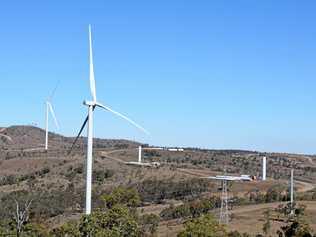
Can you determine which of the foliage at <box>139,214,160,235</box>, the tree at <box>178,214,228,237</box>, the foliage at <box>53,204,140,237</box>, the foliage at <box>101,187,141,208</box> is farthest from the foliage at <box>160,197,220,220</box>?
the foliage at <box>53,204,140,237</box>

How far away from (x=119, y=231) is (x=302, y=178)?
380 feet

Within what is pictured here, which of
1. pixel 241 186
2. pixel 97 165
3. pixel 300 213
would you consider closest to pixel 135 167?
pixel 97 165

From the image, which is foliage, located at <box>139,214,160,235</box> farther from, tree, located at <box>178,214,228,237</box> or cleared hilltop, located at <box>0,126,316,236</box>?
tree, located at <box>178,214,228,237</box>

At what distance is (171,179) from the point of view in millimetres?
132125

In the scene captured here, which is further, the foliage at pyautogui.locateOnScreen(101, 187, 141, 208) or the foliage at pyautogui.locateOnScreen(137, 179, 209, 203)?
the foliage at pyautogui.locateOnScreen(137, 179, 209, 203)

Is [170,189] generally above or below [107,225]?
below

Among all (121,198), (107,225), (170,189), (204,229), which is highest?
(107,225)

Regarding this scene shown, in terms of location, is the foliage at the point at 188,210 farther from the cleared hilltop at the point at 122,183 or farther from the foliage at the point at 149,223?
the foliage at the point at 149,223

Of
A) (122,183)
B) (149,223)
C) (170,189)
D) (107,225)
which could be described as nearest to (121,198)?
(149,223)

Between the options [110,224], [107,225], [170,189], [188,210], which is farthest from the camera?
[170,189]

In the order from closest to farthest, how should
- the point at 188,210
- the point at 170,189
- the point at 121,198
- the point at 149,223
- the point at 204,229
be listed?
the point at 204,229
the point at 149,223
the point at 188,210
the point at 121,198
the point at 170,189

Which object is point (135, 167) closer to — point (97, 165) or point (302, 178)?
point (97, 165)

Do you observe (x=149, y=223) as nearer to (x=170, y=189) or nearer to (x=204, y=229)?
(x=204, y=229)

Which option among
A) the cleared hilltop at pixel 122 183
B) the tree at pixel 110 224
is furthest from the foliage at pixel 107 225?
the cleared hilltop at pixel 122 183
